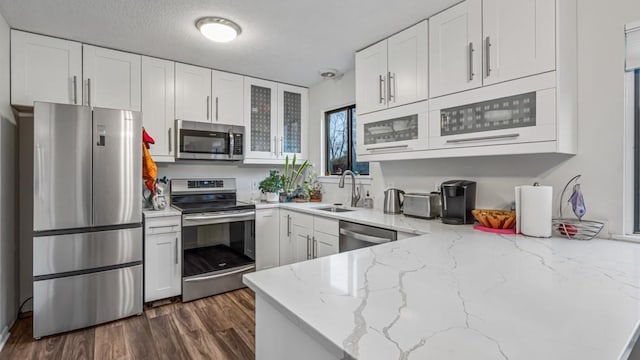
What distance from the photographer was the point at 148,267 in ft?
8.50

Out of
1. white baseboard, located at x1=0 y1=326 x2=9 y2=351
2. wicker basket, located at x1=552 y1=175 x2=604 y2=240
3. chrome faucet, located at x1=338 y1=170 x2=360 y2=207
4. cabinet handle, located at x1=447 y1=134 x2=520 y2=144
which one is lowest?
white baseboard, located at x1=0 y1=326 x2=9 y2=351

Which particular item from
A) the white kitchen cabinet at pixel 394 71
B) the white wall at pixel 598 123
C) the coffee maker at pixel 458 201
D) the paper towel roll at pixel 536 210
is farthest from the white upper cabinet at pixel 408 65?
the paper towel roll at pixel 536 210

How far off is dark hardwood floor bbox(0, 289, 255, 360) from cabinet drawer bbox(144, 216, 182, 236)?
670mm

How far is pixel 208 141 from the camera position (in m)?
3.15

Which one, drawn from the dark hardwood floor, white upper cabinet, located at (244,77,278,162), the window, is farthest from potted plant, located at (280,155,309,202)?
the dark hardwood floor

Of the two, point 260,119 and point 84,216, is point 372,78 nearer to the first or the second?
point 260,119

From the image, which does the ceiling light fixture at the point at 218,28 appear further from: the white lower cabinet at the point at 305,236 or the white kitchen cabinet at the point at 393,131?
the white lower cabinet at the point at 305,236

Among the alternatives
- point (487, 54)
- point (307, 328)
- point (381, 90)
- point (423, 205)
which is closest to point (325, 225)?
point (423, 205)

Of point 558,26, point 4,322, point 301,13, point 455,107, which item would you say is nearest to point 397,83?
point 455,107

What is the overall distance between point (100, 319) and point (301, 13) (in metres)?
Answer: 2.76

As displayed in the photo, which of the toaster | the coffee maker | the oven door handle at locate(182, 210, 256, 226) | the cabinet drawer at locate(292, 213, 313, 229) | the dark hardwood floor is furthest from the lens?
the cabinet drawer at locate(292, 213, 313, 229)

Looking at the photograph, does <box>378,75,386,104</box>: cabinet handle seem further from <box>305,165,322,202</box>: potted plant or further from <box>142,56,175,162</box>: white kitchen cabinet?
<box>142,56,175,162</box>: white kitchen cabinet

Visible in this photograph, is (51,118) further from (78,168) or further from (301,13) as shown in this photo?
(301,13)

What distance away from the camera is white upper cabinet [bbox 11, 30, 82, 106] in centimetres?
232
